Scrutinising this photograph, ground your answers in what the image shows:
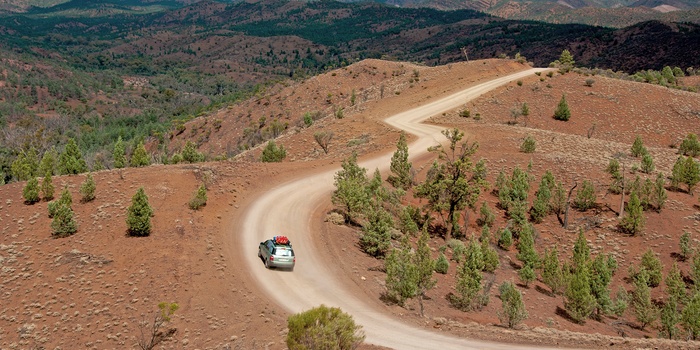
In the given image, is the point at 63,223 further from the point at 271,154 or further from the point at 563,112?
the point at 563,112

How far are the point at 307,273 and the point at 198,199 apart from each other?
7.79 m

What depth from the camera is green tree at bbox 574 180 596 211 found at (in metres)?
32.2

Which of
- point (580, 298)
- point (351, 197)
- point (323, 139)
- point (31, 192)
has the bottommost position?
point (580, 298)

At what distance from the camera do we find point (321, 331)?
41.0ft

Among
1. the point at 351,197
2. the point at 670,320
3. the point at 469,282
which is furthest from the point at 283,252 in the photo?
the point at 670,320

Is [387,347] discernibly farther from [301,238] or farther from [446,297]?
[301,238]

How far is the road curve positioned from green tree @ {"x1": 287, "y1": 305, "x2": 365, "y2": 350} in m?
3.41

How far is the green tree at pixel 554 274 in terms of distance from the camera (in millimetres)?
24641

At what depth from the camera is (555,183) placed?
110 ft

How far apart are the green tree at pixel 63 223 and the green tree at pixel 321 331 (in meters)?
14.7

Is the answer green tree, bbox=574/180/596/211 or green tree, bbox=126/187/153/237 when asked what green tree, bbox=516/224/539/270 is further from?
green tree, bbox=126/187/153/237

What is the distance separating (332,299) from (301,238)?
604 cm

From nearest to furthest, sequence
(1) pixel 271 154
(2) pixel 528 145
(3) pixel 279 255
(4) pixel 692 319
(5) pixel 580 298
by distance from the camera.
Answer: (4) pixel 692 319
(3) pixel 279 255
(5) pixel 580 298
(2) pixel 528 145
(1) pixel 271 154

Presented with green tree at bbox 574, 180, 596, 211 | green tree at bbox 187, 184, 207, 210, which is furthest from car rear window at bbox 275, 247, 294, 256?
green tree at bbox 574, 180, 596, 211
